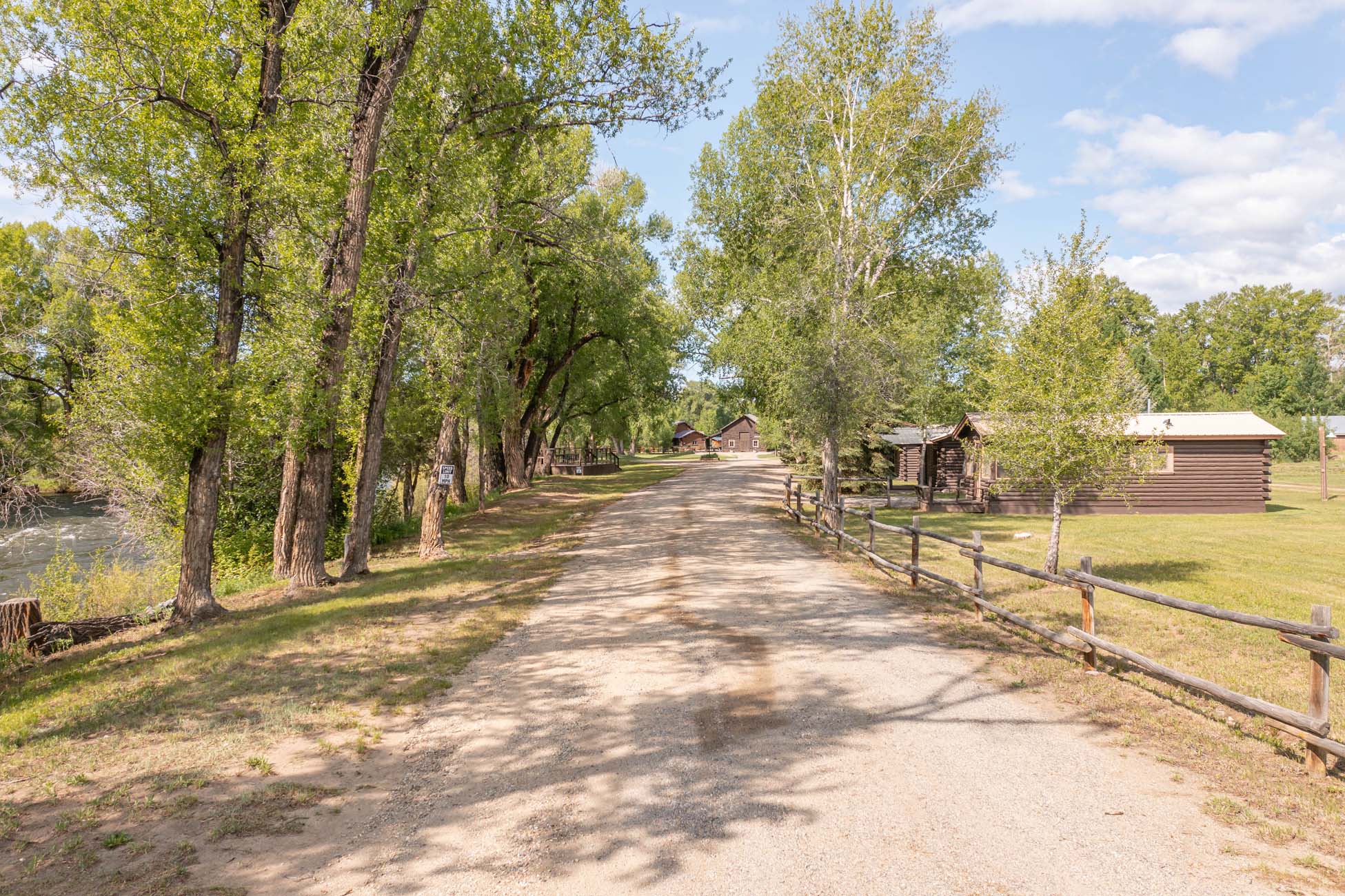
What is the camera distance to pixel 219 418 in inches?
422

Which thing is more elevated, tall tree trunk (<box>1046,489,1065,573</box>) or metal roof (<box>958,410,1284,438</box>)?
metal roof (<box>958,410,1284,438</box>)

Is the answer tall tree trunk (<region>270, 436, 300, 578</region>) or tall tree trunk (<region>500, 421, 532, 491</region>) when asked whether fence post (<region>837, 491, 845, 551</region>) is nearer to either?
tall tree trunk (<region>270, 436, 300, 578</region>)

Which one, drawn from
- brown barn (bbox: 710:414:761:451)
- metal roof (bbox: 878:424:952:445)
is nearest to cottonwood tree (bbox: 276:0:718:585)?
metal roof (bbox: 878:424:952:445)

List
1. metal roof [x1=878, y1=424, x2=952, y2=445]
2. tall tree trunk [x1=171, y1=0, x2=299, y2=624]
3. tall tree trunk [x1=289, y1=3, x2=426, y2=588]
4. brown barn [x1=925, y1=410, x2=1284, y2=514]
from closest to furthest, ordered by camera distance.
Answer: tall tree trunk [x1=171, y1=0, x2=299, y2=624] → tall tree trunk [x1=289, y1=3, x2=426, y2=588] → brown barn [x1=925, y1=410, x2=1284, y2=514] → metal roof [x1=878, y1=424, x2=952, y2=445]

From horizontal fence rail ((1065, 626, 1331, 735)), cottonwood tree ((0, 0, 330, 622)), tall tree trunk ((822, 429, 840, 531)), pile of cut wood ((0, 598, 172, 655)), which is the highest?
cottonwood tree ((0, 0, 330, 622))

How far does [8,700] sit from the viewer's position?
7.91m

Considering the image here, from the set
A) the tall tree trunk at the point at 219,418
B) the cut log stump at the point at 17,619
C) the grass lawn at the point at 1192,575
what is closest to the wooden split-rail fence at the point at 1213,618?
the grass lawn at the point at 1192,575

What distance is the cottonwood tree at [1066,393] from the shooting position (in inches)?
500

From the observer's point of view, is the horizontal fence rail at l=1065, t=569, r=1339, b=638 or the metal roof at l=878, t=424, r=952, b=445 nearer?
the horizontal fence rail at l=1065, t=569, r=1339, b=638

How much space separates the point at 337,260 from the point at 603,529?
10563 mm

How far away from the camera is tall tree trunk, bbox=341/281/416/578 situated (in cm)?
1348

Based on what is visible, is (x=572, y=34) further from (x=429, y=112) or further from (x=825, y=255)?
(x=825, y=255)

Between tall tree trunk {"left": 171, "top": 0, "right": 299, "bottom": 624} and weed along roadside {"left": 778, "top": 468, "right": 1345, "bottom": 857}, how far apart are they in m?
11.4

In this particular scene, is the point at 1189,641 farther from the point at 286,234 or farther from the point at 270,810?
the point at 286,234
